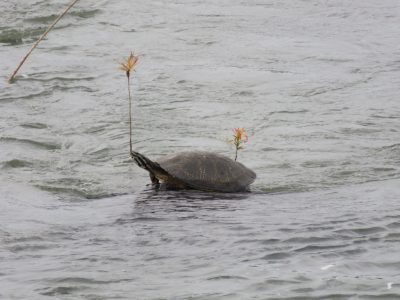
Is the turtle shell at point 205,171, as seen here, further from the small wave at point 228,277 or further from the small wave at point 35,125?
the small wave at point 35,125

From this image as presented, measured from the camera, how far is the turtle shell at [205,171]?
653 cm

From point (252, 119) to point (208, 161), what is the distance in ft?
9.23

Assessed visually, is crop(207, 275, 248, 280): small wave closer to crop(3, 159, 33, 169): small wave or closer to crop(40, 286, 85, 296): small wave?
crop(40, 286, 85, 296): small wave

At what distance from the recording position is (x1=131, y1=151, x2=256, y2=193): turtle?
6.52 metres

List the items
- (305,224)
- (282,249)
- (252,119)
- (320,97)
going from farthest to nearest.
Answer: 1. (320,97)
2. (252,119)
3. (305,224)
4. (282,249)

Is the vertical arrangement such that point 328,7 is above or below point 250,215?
above

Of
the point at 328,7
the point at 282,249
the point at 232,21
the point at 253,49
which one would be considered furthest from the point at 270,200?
the point at 328,7

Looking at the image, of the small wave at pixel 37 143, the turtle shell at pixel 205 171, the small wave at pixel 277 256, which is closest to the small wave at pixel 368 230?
the small wave at pixel 277 256

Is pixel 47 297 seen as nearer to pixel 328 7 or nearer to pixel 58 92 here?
pixel 58 92

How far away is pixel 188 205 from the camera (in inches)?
250

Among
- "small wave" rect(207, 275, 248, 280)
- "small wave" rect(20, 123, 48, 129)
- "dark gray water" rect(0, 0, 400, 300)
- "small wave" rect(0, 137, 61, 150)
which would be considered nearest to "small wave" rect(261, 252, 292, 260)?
"dark gray water" rect(0, 0, 400, 300)

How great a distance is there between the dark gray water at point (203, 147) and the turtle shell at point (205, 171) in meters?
0.10

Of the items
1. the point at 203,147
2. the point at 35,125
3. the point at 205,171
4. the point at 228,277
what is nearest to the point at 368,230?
the point at 228,277

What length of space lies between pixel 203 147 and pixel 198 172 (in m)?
1.92
